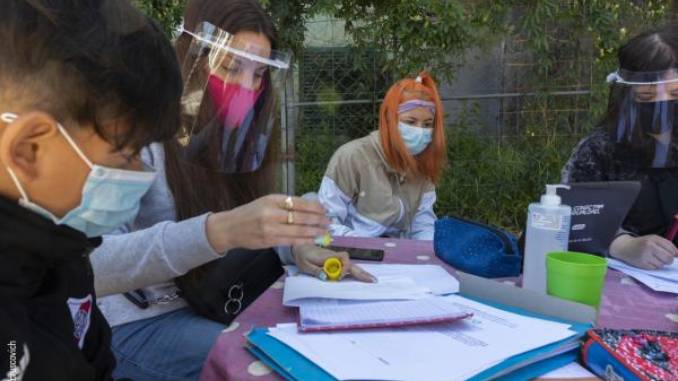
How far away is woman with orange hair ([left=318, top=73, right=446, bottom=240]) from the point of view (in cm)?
253

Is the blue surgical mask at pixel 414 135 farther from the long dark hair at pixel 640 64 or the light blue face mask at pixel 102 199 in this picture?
the light blue face mask at pixel 102 199

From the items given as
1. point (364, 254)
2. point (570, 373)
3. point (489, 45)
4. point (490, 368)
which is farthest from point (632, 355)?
point (489, 45)

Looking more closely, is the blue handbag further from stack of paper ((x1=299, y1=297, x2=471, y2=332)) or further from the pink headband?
the pink headband

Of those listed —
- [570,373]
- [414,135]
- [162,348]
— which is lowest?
[162,348]

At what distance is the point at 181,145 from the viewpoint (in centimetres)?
148

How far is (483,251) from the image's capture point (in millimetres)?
1428

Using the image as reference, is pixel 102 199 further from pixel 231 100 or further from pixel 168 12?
pixel 168 12

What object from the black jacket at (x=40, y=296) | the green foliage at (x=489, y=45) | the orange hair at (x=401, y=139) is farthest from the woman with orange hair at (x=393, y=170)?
the black jacket at (x=40, y=296)

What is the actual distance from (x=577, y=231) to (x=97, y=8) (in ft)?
3.92

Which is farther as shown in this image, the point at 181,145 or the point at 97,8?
the point at 181,145

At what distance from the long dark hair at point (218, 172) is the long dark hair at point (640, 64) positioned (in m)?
1.22

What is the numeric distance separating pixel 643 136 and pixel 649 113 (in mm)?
106

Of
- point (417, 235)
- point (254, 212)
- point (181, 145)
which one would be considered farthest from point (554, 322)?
point (417, 235)

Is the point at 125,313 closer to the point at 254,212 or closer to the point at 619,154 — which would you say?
the point at 254,212
